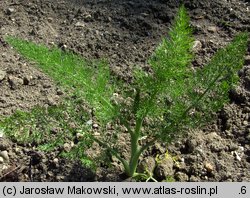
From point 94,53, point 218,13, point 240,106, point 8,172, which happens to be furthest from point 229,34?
point 8,172

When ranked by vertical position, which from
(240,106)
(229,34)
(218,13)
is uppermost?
(218,13)

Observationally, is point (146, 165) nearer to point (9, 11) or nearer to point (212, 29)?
point (212, 29)

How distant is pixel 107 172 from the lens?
207 cm

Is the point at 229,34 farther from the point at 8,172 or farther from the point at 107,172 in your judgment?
the point at 8,172

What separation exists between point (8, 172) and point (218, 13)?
1.63 m

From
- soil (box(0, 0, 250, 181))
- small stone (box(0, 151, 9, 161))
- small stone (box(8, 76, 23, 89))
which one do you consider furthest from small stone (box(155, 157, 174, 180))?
small stone (box(8, 76, 23, 89))

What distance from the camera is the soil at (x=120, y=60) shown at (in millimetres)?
2100

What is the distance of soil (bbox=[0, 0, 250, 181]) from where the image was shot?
2.10 m

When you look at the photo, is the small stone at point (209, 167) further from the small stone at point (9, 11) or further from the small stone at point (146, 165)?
the small stone at point (9, 11)

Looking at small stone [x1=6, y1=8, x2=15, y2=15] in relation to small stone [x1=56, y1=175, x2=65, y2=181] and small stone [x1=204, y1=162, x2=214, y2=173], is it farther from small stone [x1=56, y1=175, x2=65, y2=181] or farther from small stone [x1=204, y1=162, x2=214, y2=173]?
small stone [x1=204, y1=162, x2=214, y2=173]

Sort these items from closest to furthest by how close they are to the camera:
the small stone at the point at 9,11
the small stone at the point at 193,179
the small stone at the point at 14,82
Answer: the small stone at the point at 193,179
the small stone at the point at 14,82
the small stone at the point at 9,11

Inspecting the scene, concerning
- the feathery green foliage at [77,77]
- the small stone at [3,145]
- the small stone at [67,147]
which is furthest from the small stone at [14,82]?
the feathery green foliage at [77,77]

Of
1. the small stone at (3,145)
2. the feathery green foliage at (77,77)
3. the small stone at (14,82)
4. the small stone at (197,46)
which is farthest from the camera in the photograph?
the small stone at (197,46)

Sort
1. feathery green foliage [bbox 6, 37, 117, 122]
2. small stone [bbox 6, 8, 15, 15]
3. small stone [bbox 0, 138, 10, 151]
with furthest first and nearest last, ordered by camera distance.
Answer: small stone [bbox 6, 8, 15, 15] → small stone [bbox 0, 138, 10, 151] → feathery green foliage [bbox 6, 37, 117, 122]
